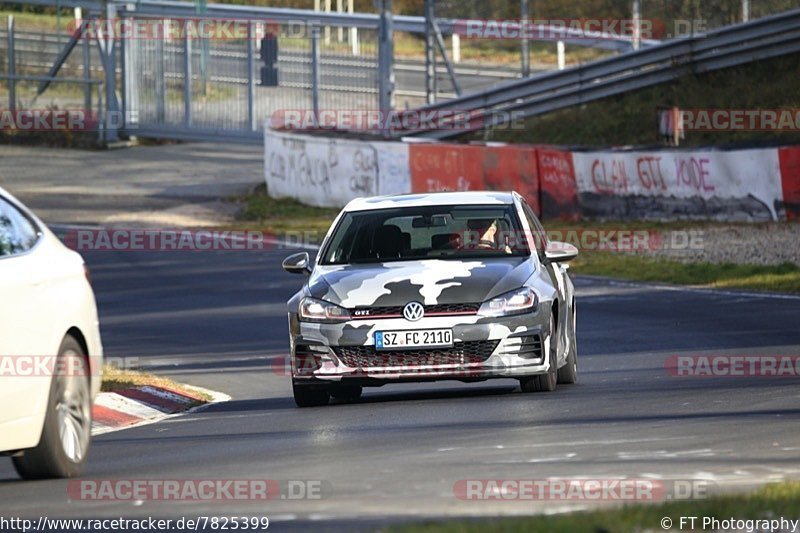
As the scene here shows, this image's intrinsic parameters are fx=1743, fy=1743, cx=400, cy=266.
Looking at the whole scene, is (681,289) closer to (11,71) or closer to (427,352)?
(427,352)

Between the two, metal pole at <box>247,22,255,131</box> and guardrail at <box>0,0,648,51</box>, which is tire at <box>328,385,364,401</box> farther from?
metal pole at <box>247,22,255,131</box>

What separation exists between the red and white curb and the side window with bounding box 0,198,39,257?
3.08 metres

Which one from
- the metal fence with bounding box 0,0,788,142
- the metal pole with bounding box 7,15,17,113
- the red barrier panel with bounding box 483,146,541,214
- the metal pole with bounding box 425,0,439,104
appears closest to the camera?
the red barrier panel with bounding box 483,146,541,214

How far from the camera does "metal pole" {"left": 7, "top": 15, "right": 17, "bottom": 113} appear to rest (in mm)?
44906

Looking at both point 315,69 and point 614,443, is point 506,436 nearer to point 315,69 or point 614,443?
point 614,443

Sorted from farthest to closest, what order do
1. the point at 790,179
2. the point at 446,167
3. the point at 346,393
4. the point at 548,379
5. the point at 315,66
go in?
the point at 315,66 → the point at 446,167 → the point at 790,179 → the point at 346,393 → the point at 548,379

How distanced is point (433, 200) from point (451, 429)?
3187 millimetres

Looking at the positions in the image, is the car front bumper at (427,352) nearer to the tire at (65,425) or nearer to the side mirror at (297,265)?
the side mirror at (297,265)

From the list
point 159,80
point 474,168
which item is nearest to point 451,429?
point 474,168

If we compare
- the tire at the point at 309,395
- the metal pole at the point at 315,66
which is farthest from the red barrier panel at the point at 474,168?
the tire at the point at 309,395

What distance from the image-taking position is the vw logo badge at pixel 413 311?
458 inches

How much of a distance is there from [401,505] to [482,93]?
28.8 meters

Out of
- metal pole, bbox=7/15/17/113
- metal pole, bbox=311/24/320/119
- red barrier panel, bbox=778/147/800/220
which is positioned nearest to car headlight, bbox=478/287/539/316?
red barrier panel, bbox=778/147/800/220

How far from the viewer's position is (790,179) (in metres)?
24.8
